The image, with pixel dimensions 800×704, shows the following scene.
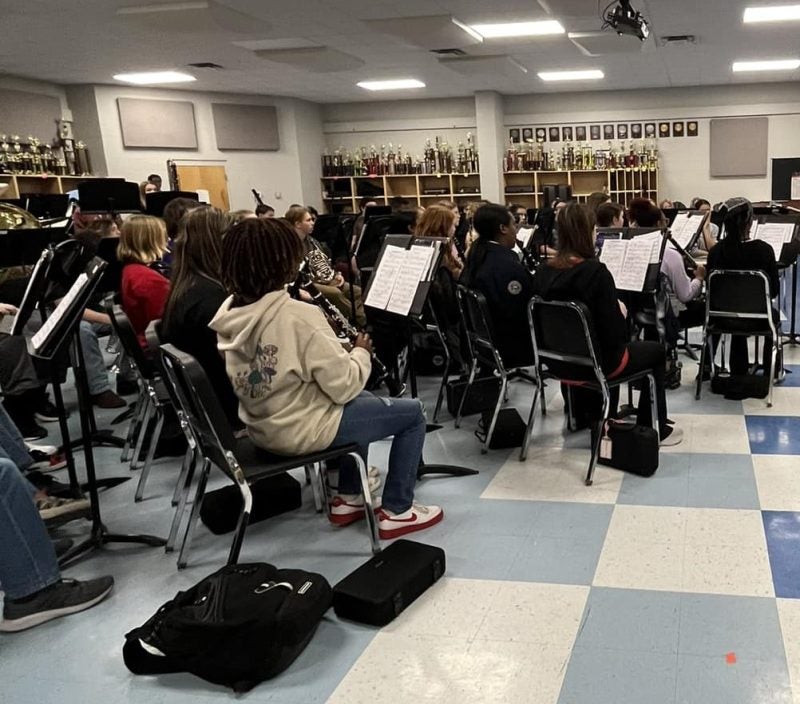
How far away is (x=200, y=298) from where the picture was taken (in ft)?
8.79

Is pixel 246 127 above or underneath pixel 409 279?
above

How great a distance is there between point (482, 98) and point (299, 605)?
1049 cm

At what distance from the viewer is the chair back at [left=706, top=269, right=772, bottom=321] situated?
144 inches

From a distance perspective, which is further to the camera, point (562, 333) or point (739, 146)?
point (739, 146)

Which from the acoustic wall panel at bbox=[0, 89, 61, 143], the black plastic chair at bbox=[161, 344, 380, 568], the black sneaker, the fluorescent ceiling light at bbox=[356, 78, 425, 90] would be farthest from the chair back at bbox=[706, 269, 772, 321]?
the acoustic wall panel at bbox=[0, 89, 61, 143]

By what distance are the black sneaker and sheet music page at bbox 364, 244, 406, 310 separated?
145cm

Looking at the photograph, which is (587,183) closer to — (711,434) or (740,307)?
(740,307)

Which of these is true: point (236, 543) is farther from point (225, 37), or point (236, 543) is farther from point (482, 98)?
point (482, 98)

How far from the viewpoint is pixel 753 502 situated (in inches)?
105

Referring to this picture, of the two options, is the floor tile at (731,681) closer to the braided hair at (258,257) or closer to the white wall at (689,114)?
the braided hair at (258,257)

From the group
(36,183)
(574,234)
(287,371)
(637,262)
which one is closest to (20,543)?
(287,371)

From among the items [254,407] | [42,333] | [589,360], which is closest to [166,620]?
[254,407]

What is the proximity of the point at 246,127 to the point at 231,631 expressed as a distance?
971 centimetres

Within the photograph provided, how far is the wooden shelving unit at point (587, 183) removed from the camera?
11477 mm
